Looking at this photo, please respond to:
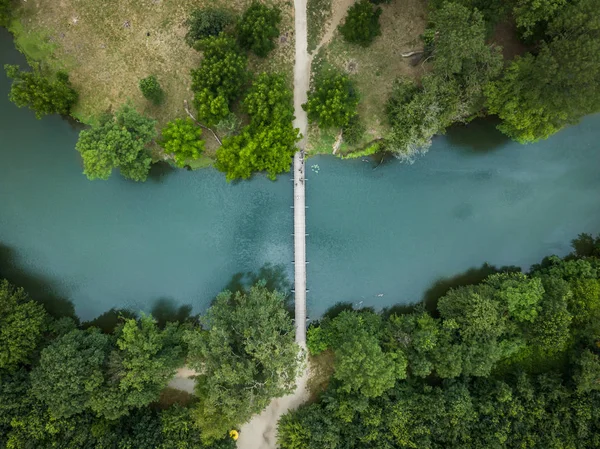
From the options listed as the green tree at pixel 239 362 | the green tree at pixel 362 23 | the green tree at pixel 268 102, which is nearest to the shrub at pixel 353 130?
the green tree at pixel 268 102

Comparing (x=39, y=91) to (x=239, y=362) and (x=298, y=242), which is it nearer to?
(x=298, y=242)

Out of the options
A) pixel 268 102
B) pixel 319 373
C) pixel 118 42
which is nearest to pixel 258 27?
pixel 268 102

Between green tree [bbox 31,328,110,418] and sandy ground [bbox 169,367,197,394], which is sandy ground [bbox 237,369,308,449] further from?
green tree [bbox 31,328,110,418]

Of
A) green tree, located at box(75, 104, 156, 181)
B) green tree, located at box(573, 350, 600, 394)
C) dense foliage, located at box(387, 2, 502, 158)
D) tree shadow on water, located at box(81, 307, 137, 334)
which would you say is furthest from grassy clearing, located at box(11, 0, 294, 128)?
green tree, located at box(573, 350, 600, 394)

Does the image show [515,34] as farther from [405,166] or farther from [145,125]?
[145,125]

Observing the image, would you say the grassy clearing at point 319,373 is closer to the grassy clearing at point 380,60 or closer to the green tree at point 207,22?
the grassy clearing at point 380,60

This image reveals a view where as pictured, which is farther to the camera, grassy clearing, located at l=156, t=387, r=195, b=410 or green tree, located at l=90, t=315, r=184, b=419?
grassy clearing, located at l=156, t=387, r=195, b=410

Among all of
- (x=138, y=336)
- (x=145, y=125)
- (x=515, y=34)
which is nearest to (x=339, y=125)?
(x=145, y=125)
